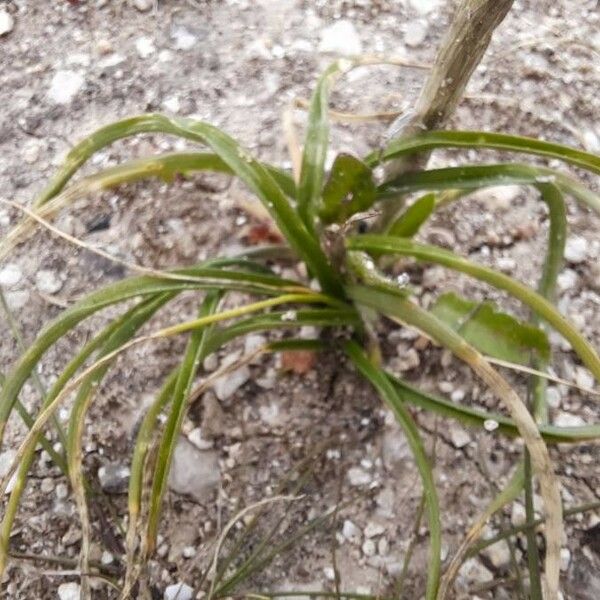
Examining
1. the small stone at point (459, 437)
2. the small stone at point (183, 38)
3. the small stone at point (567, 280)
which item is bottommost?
the small stone at point (459, 437)

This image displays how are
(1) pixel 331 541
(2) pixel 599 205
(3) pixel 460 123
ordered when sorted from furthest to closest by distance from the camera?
(3) pixel 460 123
(1) pixel 331 541
(2) pixel 599 205

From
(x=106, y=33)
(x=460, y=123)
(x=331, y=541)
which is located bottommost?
(x=331, y=541)

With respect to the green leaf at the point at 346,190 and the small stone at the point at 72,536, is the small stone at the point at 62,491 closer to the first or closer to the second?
the small stone at the point at 72,536

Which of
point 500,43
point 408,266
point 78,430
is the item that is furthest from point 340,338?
point 500,43

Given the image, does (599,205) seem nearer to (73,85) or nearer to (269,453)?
(269,453)

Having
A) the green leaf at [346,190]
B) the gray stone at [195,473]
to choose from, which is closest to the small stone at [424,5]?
the green leaf at [346,190]

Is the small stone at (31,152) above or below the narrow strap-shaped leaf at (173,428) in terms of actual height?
above

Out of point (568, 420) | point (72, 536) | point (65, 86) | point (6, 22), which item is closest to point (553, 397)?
point (568, 420)
